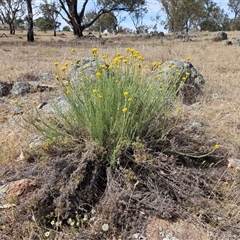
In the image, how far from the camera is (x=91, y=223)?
1862 mm

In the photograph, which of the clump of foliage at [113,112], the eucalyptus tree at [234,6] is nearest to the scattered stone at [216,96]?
the clump of foliage at [113,112]

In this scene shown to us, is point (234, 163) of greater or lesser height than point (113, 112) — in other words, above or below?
below

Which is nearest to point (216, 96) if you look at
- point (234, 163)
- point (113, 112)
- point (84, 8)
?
point (234, 163)

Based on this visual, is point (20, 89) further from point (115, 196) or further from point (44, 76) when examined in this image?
point (115, 196)

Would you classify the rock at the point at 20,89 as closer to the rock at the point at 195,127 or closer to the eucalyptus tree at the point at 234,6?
the rock at the point at 195,127

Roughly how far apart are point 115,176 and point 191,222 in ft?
2.00

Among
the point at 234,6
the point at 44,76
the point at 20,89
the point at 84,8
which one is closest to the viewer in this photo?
the point at 20,89

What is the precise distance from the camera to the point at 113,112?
7.45 ft

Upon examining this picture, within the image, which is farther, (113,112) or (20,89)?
(20,89)

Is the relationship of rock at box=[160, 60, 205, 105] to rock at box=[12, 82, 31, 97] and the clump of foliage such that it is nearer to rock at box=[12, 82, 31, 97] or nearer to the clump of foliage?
the clump of foliage

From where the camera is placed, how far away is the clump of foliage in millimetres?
2166

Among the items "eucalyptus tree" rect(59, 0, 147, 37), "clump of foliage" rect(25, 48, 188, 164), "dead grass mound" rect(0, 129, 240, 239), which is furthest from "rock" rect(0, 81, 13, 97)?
"eucalyptus tree" rect(59, 0, 147, 37)

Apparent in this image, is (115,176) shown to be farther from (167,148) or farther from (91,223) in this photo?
(167,148)

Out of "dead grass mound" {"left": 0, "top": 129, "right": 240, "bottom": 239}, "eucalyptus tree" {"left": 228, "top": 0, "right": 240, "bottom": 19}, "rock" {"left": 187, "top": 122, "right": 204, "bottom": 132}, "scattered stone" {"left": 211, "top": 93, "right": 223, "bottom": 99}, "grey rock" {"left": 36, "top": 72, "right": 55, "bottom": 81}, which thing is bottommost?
"dead grass mound" {"left": 0, "top": 129, "right": 240, "bottom": 239}
